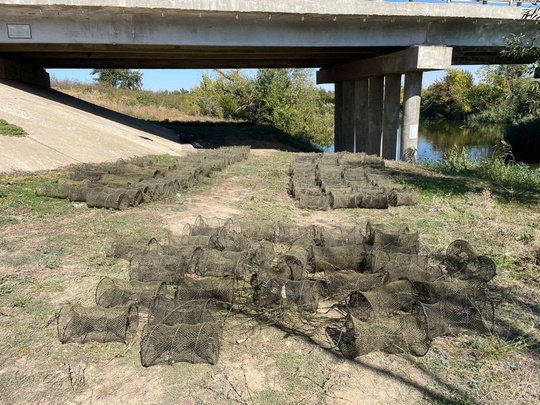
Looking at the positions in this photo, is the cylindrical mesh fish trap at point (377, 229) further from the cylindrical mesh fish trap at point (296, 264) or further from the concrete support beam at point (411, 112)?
the concrete support beam at point (411, 112)

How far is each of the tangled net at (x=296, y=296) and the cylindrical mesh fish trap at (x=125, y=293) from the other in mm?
11

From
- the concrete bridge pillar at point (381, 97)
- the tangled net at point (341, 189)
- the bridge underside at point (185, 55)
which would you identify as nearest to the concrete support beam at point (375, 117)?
the concrete bridge pillar at point (381, 97)

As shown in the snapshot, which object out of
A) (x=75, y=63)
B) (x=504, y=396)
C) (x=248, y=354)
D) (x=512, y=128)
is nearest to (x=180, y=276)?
(x=248, y=354)

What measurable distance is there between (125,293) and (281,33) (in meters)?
13.5

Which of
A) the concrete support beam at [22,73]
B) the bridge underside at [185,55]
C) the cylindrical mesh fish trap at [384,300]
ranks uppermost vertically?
the bridge underside at [185,55]

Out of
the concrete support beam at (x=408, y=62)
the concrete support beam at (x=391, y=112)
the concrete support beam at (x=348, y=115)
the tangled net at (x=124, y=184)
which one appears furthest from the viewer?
the concrete support beam at (x=348, y=115)

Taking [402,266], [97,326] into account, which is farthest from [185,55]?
[97,326]

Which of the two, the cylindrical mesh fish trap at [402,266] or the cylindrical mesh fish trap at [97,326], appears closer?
the cylindrical mesh fish trap at [97,326]

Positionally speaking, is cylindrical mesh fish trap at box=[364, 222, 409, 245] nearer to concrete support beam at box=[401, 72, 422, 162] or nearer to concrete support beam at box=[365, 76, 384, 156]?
concrete support beam at box=[401, 72, 422, 162]

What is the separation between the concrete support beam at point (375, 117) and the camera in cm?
2061

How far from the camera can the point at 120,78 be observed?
163ft

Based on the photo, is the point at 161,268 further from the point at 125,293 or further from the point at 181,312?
the point at 181,312

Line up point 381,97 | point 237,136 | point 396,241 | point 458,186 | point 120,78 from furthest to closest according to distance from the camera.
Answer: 1. point 120,78
2. point 237,136
3. point 381,97
4. point 458,186
5. point 396,241

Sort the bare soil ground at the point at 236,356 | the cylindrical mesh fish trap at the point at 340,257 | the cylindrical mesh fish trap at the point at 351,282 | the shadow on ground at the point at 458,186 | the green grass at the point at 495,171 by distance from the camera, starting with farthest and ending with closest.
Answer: the green grass at the point at 495,171
the shadow on ground at the point at 458,186
the cylindrical mesh fish trap at the point at 340,257
the cylindrical mesh fish trap at the point at 351,282
the bare soil ground at the point at 236,356
